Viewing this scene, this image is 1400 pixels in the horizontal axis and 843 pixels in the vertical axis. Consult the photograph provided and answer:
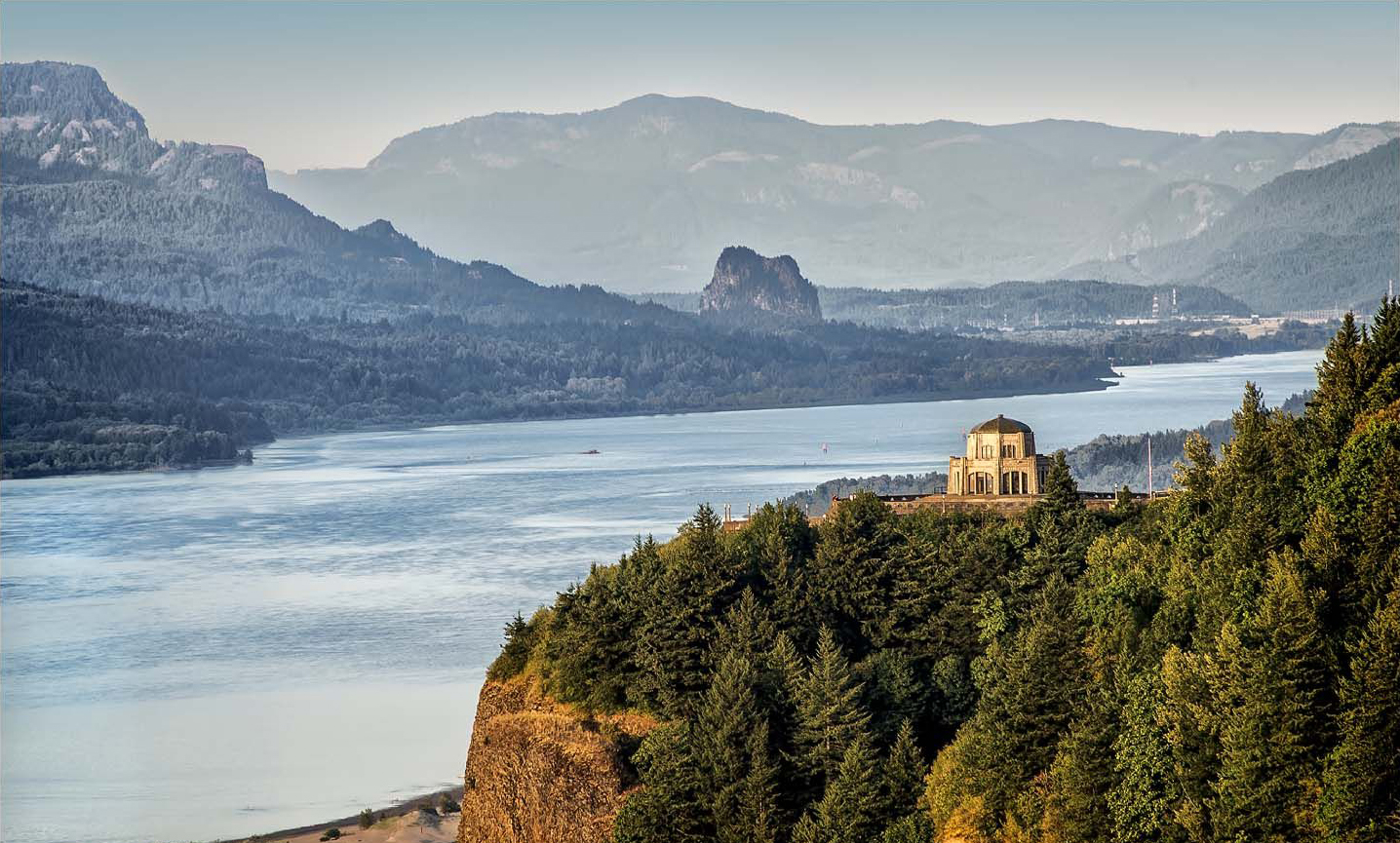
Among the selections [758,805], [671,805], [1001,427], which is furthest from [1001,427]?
[671,805]

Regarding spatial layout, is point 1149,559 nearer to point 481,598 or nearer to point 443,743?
point 443,743

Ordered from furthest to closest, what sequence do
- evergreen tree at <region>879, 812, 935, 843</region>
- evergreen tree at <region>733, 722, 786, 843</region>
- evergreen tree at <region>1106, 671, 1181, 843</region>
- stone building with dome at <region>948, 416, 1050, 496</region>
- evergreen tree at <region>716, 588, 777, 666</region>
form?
1. stone building with dome at <region>948, 416, 1050, 496</region>
2. evergreen tree at <region>716, 588, 777, 666</region>
3. evergreen tree at <region>733, 722, 786, 843</region>
4. evergreen tree at <region>879, 812, 935, 843</region>
5. evergreen tree at <region>1106, 671, 1181, 843</region>

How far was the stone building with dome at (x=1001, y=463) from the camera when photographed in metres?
55.2

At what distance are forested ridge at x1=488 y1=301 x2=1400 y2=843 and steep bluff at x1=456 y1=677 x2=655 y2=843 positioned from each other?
619mm

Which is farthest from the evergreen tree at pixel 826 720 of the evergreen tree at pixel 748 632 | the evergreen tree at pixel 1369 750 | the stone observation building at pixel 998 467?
the stone observation building at pixel 998 467

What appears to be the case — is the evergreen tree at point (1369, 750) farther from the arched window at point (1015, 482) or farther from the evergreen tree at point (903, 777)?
the arched window at point (1015, 482)

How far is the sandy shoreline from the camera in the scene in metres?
48.8

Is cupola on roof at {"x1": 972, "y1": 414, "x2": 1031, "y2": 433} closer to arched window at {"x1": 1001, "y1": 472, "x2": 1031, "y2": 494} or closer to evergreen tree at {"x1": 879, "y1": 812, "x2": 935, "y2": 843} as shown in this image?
arched window at {"x1": 1001, "y1": 472, "x2": 1031, "y2": 494}

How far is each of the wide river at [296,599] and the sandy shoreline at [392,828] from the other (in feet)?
3.02

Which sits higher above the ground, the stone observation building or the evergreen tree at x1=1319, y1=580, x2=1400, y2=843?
the stone observation building

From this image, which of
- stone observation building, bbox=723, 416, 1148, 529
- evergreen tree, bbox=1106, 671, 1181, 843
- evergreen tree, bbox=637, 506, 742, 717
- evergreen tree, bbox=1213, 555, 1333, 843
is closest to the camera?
evergreen tree, bbox=1213, 555, 1333, 843

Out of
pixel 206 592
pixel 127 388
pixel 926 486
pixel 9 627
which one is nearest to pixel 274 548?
pixel 206 592

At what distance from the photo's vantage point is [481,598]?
80.0 m

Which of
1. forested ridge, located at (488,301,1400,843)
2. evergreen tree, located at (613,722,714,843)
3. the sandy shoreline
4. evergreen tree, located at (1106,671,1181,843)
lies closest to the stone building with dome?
forested ridge, located at (488,301,1400,843)
